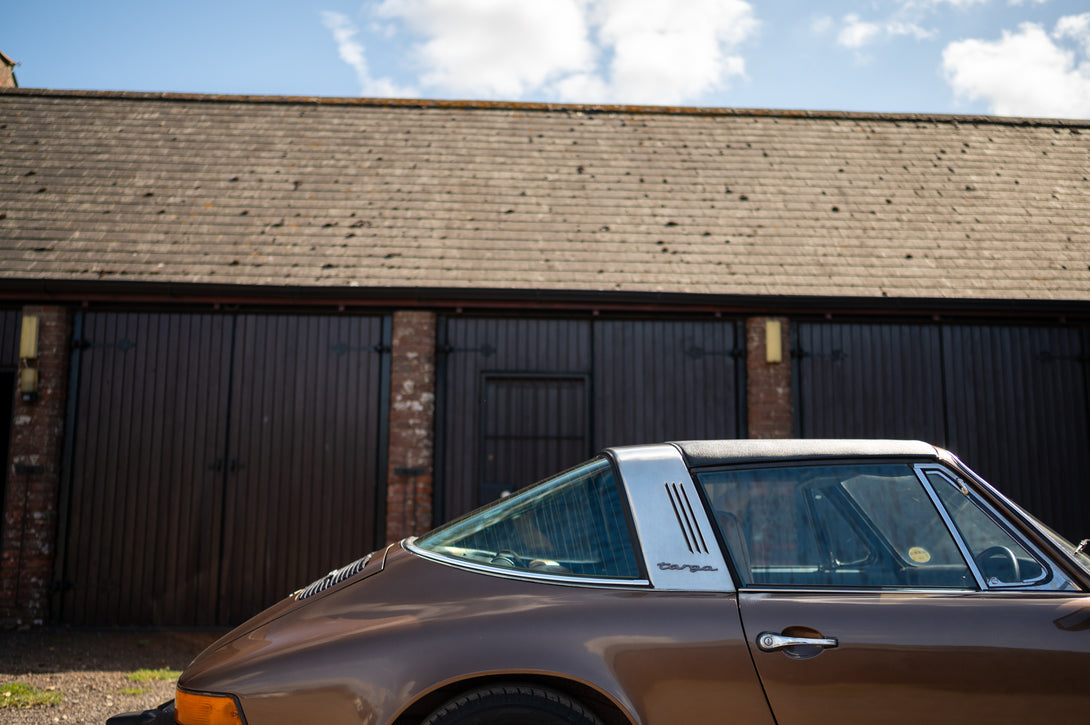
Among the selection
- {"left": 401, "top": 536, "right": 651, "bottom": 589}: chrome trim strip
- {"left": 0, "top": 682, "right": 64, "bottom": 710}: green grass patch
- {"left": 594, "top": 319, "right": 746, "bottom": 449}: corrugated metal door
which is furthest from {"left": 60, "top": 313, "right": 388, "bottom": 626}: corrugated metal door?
{"left": 401, "top": 536, "right": 651, "bottom": 589}: chrome trim strip

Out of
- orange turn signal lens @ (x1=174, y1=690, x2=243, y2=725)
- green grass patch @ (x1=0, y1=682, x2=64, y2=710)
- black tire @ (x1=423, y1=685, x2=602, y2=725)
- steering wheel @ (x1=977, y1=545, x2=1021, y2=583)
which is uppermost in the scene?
steering wheel @ (x1=977, y1=545, x2=1021, y2=583)

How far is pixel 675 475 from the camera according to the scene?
7.66 ft

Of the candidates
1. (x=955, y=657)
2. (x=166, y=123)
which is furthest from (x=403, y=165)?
(x=955, y=657)

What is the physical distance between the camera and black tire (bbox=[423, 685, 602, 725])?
6.46 ft

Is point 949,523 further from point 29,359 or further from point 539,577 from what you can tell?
point 29,359

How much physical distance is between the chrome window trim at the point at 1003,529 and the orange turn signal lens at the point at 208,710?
2313mm

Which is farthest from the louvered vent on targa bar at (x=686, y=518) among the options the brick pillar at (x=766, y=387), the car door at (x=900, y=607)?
the brick pillar at (x=766, y=387)

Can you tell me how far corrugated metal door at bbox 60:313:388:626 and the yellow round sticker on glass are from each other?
18.3 ft

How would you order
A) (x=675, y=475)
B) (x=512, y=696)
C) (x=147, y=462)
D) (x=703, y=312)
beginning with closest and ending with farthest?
(x=512, y=696), (x=675, y=475), (x=147, y=462), (x=703, y=312)

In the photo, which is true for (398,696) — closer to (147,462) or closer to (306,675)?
(306,675)

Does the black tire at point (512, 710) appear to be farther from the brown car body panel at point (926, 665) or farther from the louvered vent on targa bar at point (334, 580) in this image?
the louvered vent on targa bar at point (334, 580)

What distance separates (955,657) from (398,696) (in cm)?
163

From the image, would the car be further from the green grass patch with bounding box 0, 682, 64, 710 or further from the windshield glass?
the green grass patch with bounding box 0, 682, 64, 710

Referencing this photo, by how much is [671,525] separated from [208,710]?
1538 mm
